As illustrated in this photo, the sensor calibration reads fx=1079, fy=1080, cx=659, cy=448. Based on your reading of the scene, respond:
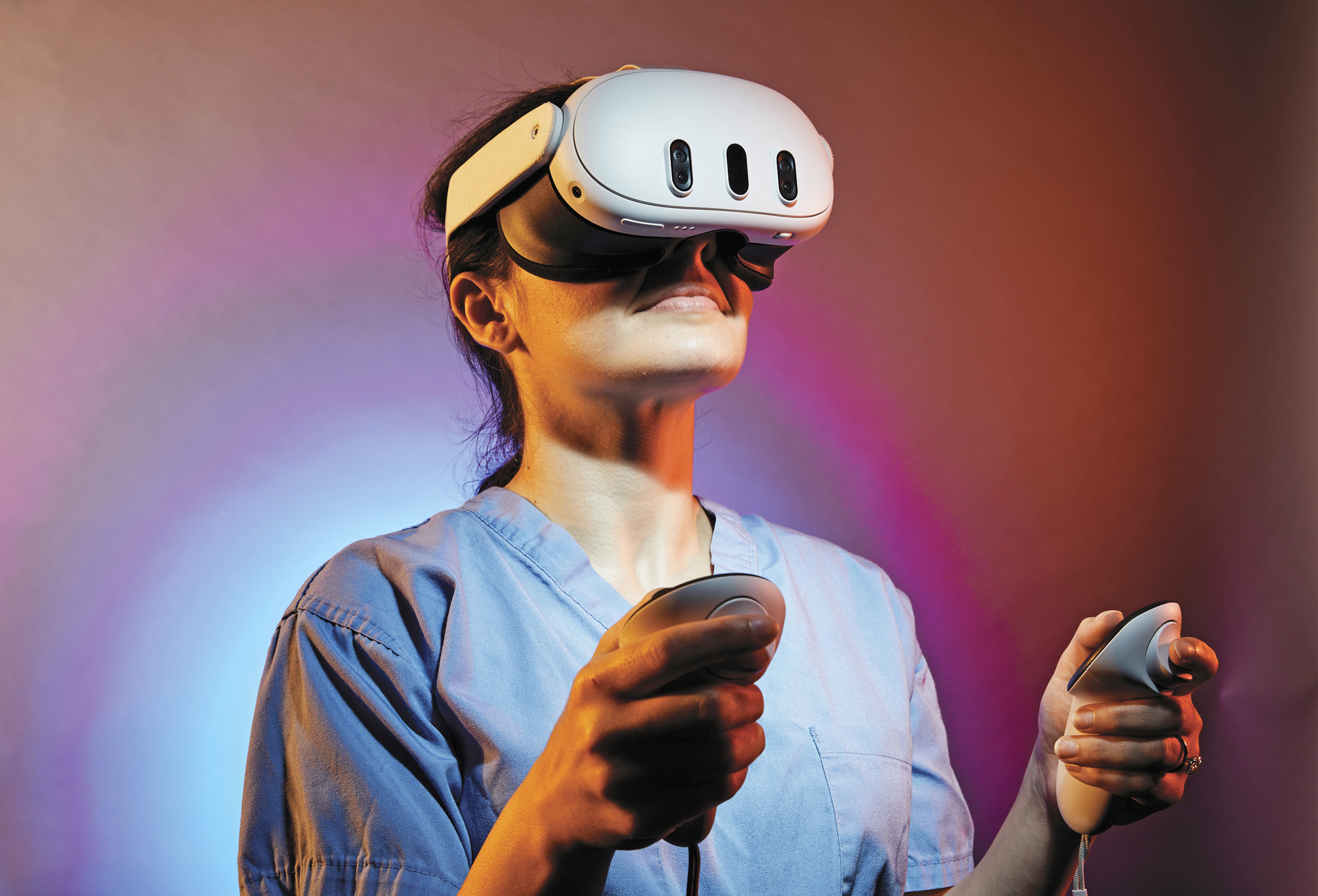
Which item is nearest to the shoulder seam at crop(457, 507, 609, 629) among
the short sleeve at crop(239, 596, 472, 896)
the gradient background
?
the short sleeve at crop(239, 596, 472, 896)

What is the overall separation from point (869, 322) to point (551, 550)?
763 millimetres

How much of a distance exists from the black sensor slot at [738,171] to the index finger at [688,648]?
0.36m

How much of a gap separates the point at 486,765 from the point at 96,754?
2.19ft

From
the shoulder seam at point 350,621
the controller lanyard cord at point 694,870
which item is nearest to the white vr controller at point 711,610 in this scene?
the controller lanyard cord at point 694,870

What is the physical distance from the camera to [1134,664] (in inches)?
26.4

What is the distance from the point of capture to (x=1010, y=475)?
148 centimetres

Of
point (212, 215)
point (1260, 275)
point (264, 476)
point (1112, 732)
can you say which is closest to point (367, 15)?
point (212, 215)

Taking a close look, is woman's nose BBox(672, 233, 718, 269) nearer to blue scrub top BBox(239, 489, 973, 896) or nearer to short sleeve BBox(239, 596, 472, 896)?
blue scrub top BBox(239, 489, 973, 896)

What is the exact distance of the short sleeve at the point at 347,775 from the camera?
0.68m

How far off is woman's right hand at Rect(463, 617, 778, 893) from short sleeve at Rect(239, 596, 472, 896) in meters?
0.16

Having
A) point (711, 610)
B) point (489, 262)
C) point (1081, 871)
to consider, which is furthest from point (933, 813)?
point (489, 262)

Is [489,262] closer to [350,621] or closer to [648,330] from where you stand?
[648,330]

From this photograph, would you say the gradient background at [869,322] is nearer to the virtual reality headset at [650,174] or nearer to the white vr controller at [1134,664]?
the virtual reality headset at [650,174]

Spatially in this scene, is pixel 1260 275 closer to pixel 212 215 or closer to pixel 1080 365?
pixel 1080 365
